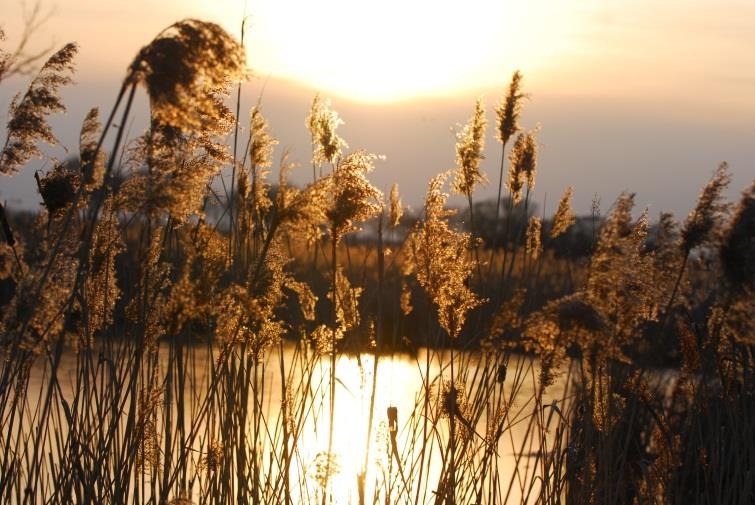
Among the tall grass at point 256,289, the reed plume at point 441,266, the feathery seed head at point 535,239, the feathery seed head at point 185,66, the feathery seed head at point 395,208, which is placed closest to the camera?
the feathery seed head at point 185,66

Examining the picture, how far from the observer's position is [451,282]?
262cm

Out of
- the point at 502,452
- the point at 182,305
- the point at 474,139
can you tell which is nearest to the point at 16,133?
the point at 182,305

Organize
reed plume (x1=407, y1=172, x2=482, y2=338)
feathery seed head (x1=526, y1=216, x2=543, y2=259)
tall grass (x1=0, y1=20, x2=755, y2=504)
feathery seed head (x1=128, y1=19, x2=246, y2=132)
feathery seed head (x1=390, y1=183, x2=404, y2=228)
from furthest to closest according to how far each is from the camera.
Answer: feathery seed head (x1=526, y1=216, x2=543, y2=259) < feathery seed head (x1=390, y1=183, x2=404, y2=228) < reed plume (x1=407, y1=172, x2=482, y2=338) < tall grass (x1=0, y1=20, x2=755, y2=504) < feathery seed head (x1=128, y1=19, x2=246, y2=132)

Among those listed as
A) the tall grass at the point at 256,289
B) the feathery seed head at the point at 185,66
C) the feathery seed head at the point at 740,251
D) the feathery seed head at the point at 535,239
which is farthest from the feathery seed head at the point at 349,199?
the feathery seed head at the point at 535,239

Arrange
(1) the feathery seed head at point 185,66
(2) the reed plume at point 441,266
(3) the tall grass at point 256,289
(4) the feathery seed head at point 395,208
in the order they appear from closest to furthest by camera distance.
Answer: (1) the feathery seed head at point 185,66 < (3) the tall grass at point 256,289 < (2) the reed plume at point 441,266 < (4) the feathery seed head at point 395,208

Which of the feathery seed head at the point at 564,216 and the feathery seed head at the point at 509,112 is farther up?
the feathery seed head at the point at 509,112

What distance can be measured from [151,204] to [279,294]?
1.76 feet

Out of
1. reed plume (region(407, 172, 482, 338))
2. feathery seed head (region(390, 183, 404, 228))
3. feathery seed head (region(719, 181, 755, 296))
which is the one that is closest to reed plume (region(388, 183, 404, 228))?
feathery seed head (region(390, 183, 404, 228))

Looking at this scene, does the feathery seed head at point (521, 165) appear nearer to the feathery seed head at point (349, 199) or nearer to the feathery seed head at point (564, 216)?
the feathery seed head at point (564, 216)

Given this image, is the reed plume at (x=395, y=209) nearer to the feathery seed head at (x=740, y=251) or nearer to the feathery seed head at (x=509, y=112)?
the feathery seed head at (x=509, y=112)

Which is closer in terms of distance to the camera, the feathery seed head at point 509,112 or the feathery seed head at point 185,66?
the feathery seed head at point 185,66

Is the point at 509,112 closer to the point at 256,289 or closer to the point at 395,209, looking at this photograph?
the point at 395,209

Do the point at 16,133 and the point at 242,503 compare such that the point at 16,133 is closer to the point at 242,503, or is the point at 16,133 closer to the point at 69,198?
the point at 69,198

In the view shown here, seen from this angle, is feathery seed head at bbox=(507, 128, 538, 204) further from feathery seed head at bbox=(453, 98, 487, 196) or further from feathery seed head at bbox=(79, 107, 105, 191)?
feathery seed head at bbox=(79, 107, 105, 191)
